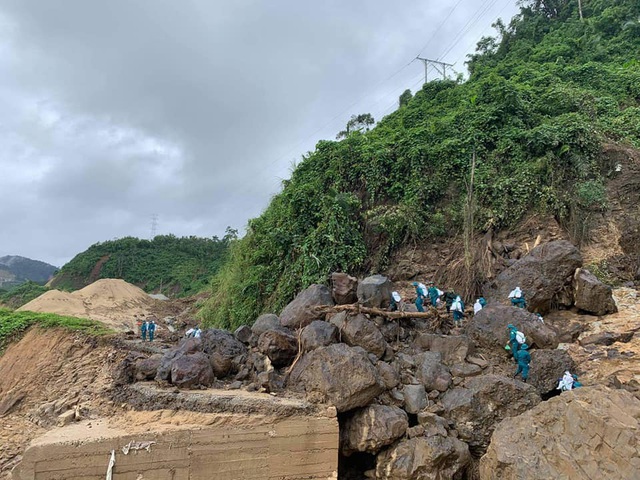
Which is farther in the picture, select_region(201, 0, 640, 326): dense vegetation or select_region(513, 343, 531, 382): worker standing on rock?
select_region(201, 0, 640, 326): dense vegetation

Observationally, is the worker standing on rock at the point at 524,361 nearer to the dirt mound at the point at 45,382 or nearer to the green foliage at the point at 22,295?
the dirt mound at the point at 45,382

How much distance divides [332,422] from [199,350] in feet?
9.78

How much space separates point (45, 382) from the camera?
958 cm

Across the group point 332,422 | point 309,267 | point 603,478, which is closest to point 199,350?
point 332,422

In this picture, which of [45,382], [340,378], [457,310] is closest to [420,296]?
[457,310]

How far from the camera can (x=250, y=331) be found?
8.55 meters

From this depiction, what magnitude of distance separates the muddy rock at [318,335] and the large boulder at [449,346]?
1963mm

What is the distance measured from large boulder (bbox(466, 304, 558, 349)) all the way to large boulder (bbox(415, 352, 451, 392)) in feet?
3.88

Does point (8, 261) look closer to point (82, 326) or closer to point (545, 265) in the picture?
point (82, 326)

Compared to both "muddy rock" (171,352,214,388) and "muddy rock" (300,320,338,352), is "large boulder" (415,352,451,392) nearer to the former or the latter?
"muddy rock" (300,320,338,352)

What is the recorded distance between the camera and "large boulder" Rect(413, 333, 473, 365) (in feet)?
25.2

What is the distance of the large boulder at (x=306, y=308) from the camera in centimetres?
853

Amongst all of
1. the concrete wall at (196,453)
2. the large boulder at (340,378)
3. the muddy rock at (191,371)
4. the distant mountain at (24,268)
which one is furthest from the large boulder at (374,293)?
the distant mountain at (24,268)

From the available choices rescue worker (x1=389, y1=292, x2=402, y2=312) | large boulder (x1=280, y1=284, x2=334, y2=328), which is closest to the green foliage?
large boulder (x1=280, y1=284, x2=334, y2=328)
